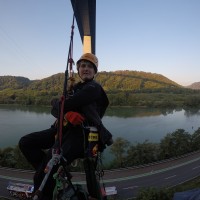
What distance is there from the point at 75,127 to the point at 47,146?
0.95 feet

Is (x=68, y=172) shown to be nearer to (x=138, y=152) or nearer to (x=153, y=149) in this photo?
(x=138, y=152)

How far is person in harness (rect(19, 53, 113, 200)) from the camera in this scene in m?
1.45

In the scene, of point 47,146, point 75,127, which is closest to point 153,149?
point 47,146

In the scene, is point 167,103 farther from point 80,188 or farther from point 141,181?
point 80,188

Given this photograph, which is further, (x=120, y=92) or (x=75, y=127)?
(x=120, y=92)

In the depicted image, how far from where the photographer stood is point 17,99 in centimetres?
5712

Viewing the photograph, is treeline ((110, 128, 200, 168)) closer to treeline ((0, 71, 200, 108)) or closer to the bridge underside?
treeline ((0, 71, 200, 108))

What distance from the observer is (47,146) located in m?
1.67

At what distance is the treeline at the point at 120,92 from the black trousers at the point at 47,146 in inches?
530

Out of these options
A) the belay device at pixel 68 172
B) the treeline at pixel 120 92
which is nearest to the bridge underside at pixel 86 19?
the belay device at pixel 68 172

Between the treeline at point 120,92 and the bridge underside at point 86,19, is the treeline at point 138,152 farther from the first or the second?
the bridge underside at point 86,19

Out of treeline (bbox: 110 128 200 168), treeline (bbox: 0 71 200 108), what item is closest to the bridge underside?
treeline (bbox: 0 71 200 108)

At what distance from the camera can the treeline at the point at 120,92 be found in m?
52.6

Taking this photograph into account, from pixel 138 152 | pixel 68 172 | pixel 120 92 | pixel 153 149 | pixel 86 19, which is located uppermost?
pixel 120 92
